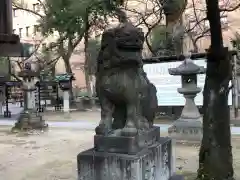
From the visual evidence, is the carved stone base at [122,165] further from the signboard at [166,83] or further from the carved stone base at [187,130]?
the signboard at [166,83]

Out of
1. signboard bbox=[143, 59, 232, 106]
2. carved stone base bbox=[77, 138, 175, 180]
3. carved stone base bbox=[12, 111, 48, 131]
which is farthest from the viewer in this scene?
signboard bbox=[143, 59, 232, 106]

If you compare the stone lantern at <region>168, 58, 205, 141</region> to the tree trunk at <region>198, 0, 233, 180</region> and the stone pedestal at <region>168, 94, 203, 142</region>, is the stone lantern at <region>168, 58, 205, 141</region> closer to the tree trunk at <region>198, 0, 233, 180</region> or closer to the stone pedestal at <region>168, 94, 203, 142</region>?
the stone pedestal at <region>168, 94, 203, 142</region>

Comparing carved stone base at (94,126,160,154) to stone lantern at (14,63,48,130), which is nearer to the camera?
carved stone base at (94,126,160,154)

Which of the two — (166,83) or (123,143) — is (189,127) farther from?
(123,143)

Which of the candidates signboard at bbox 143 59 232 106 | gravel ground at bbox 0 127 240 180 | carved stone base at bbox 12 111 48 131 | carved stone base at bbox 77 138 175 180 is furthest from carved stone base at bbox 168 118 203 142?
carved stone base at bbox 77 138 175 180

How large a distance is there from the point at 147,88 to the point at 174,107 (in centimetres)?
1023

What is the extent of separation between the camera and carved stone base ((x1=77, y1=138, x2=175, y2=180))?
157 inches

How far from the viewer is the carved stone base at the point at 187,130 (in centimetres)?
982

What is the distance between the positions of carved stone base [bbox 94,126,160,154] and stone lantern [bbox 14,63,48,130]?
28.5ft

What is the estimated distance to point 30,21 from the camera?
47.8 metres

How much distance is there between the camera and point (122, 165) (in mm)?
4043

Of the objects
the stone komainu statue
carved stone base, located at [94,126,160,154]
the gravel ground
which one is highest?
the stone komainu statue

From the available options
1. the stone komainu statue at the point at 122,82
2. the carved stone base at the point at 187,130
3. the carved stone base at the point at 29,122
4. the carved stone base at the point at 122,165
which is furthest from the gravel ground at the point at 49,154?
the stone komainu statue at the point at 122,82

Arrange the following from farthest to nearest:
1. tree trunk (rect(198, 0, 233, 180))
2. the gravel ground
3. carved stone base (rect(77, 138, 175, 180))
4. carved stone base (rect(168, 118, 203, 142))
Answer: carved stone base (rect(168, 118, 203, 142)), the gravel ground, tree trunk (rect(198, 0, 233, 180)), carved stone base (rect(77, 138, 175, 180))
